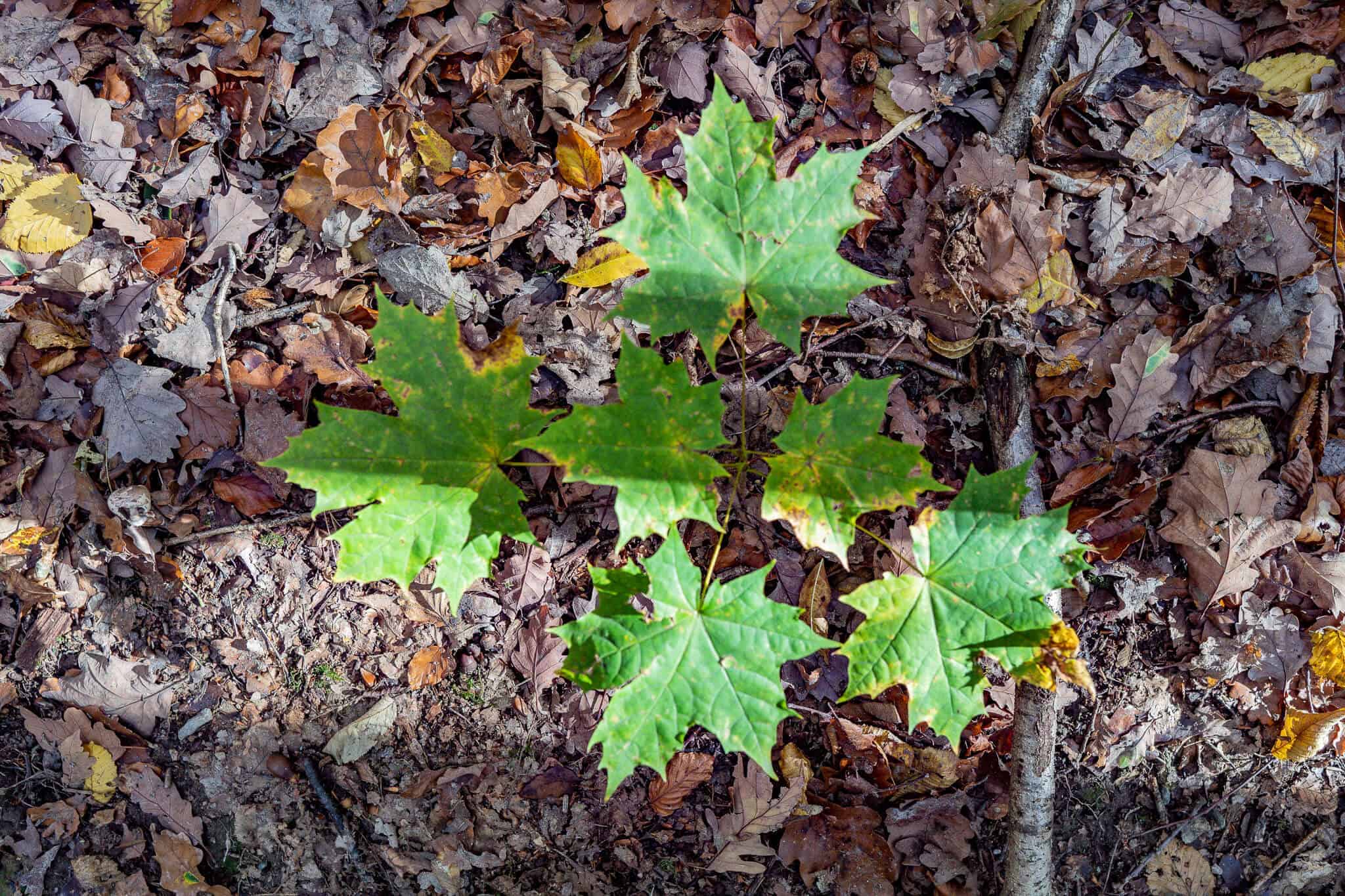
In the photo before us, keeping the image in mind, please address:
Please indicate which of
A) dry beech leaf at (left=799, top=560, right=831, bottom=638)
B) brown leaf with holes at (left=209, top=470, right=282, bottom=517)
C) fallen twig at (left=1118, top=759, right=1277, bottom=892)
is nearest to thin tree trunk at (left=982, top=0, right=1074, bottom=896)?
fallen twig at (left=1118, top=759, right=1277, bottom=892)

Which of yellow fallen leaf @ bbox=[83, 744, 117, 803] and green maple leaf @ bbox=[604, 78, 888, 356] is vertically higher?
green maple leaf @ bbox=[604, 78, 888, 356]

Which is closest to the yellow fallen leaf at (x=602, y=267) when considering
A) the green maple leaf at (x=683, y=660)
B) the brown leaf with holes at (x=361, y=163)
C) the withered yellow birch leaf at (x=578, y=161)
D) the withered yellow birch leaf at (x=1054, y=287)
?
the withered yellow birch leaf at (x=578, y=161)

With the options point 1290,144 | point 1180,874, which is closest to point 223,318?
point 1290,144

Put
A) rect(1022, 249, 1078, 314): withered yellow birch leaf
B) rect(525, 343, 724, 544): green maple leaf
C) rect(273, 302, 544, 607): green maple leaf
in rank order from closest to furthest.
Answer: rect(525, 343, 724, 544): green maple leaf < rect(273, 302, 544, 607): green maple leaf < rect(1022, 249, 1078, 314): withered yellow birch leaf

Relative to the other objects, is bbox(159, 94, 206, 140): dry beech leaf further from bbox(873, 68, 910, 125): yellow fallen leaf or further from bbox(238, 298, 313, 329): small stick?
bbox(873, 68, 910, 125): yellow fallen leaf

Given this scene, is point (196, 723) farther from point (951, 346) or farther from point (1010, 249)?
point (1010, 249)

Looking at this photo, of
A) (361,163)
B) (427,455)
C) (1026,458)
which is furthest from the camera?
(361,163)
